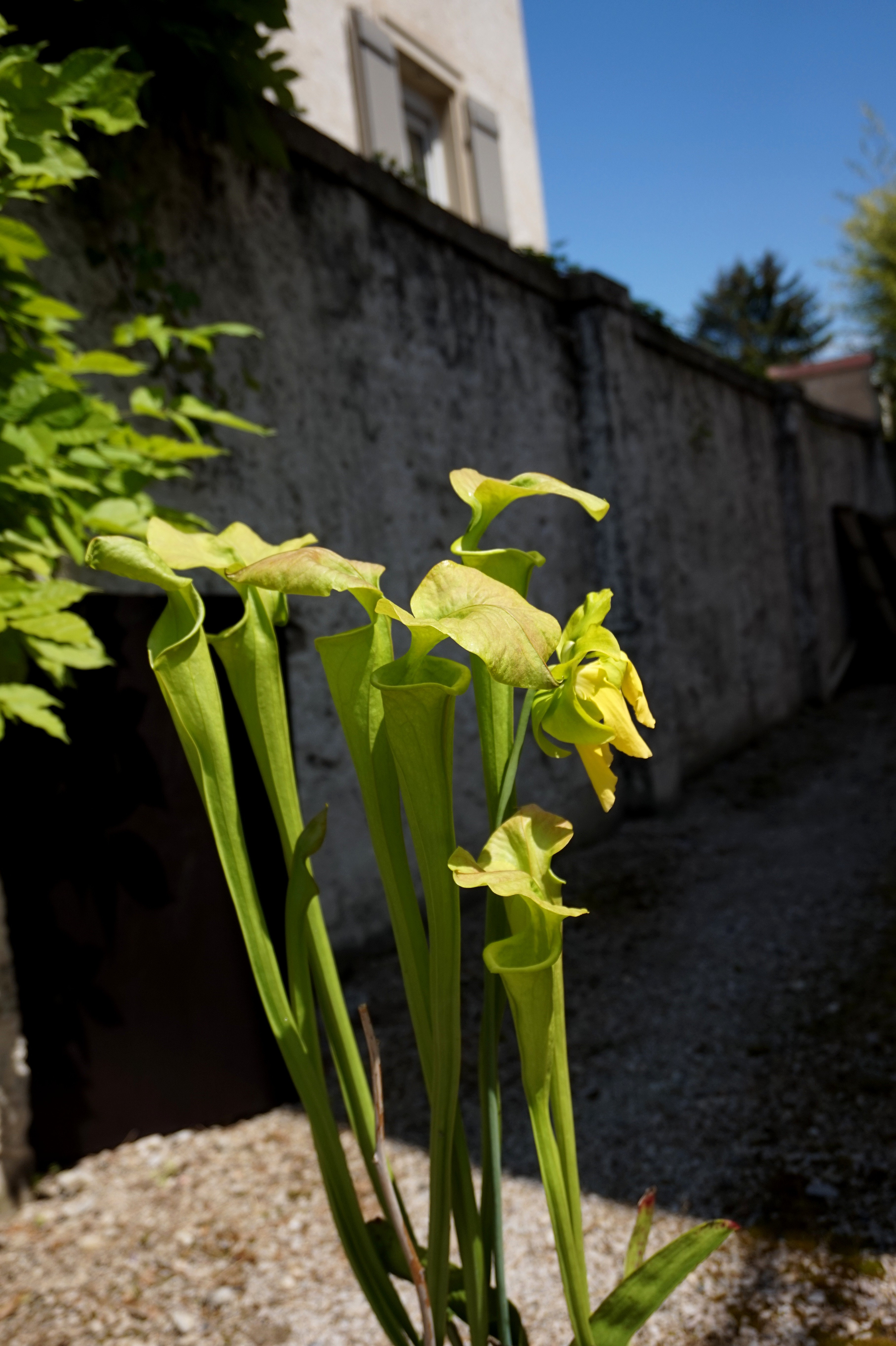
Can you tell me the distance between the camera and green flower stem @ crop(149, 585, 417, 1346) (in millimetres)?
808

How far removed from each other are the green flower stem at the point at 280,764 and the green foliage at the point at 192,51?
5.54 feet

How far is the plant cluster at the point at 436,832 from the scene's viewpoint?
736 mm

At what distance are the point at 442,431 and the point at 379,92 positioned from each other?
3.06 meters

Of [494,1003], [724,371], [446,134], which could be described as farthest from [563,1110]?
[446,134]

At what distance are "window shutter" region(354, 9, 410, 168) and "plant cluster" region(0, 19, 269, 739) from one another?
411 cm

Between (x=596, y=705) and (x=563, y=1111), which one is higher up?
(x=596, y=705)

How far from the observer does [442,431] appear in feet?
12.8

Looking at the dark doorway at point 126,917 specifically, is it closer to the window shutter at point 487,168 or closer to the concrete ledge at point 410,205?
the concrete ledge at point 410,205

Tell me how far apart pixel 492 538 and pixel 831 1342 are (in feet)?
10.4

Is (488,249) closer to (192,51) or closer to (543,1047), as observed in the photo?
(192,51)

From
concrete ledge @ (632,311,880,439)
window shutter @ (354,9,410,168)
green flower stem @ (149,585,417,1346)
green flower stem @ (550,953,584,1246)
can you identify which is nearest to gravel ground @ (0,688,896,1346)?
green flower stem @ (149,585,417,1346)

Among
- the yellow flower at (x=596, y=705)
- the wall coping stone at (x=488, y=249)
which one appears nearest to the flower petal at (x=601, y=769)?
the yellow flower at (x=596, y=705)

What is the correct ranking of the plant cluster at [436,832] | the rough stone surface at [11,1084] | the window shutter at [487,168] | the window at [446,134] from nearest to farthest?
the plant cluster at [436,832], the rough stone surface at [11,1084], the window at [446,134], the window shutter at [487,168]

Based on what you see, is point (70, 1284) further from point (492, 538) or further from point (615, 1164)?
point (492, 538)
